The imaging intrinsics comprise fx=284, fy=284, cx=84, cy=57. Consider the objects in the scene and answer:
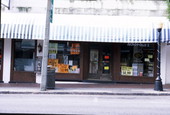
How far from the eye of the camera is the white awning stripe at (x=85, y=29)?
1712cm

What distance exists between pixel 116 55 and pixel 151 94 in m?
4.83

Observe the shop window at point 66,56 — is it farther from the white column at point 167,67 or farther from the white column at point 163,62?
the white column at point 167,67

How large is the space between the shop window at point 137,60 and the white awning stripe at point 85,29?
1334mm

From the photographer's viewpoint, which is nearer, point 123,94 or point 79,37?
point 123,94

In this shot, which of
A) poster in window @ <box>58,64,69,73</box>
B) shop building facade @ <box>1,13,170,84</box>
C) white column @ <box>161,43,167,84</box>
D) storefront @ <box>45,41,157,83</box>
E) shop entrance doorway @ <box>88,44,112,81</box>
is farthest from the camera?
shop entrance doorway @ <box>88,44,112,81</box>

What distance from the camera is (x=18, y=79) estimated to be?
59.8ft

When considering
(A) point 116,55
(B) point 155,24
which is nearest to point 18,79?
(A) point 116,55

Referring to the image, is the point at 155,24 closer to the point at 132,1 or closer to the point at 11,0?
the point at 132,1

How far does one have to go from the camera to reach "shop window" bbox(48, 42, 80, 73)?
1841cm

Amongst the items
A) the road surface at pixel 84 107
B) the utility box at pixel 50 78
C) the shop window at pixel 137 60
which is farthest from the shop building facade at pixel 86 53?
the road surface at pixel 84 107

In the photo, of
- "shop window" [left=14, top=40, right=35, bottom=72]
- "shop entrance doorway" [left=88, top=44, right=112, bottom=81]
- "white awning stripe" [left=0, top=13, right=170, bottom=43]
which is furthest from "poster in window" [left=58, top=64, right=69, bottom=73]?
"white awning stripe" [left=0, top=13, right=170, bottom=43]

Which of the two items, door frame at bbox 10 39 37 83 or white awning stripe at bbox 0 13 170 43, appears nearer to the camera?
white awning stripe at bbox 0 13 170 43

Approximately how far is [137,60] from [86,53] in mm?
3347

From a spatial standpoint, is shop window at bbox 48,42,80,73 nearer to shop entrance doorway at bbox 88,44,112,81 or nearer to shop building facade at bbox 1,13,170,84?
shop building facade at bbox 1,13,170,84
